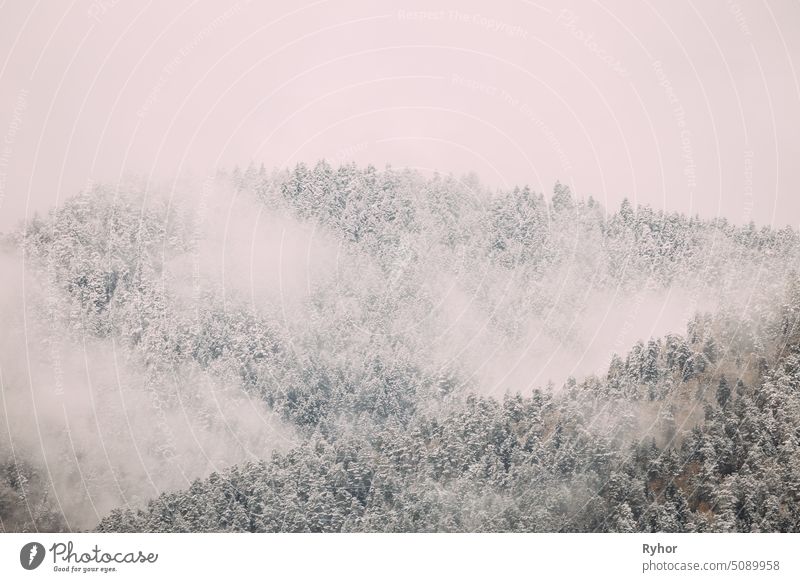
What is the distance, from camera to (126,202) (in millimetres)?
127812

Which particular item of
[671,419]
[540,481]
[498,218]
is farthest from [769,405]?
[498,218]

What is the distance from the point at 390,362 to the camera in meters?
Answer: 85.6

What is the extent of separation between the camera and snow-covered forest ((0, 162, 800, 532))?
187 feet

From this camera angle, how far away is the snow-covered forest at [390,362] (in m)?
56.9

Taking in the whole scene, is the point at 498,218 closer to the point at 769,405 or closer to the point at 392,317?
the point at 392,317
